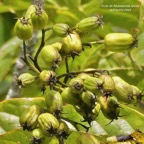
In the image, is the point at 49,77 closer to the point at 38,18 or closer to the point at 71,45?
the point at 71,45

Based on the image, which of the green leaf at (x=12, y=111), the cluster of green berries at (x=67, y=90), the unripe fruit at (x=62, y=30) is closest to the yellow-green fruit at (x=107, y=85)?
the cluster of green berries at (x=67, y=90)

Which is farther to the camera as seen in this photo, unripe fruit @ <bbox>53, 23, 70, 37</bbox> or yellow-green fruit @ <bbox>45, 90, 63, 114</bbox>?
unripe fruit @ <bbox>53, 23, 70, 37</bbox>

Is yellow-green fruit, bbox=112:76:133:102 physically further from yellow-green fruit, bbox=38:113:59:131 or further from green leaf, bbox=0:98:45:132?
green leaf, bbox=0:98:45:132

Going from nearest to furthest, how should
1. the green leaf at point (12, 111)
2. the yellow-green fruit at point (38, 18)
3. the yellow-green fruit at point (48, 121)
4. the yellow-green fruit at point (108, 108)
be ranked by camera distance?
the yellow-green fruit at point (48, 121), the yellow-green fruit at point (108, 108), the yellow-green fruit at point (38, 18), the green leaf at point (12, 111)

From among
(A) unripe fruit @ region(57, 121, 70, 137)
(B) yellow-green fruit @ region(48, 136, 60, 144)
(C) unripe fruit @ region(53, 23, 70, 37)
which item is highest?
(C) unripe fruit @ region(53, 23, 70, 37)

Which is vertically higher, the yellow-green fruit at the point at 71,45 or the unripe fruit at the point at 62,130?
the yellow-green fruit at the point at 71,45

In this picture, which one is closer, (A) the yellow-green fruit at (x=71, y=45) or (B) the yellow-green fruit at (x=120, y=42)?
(A) the yellow-green fruit at (x=71, y=45)

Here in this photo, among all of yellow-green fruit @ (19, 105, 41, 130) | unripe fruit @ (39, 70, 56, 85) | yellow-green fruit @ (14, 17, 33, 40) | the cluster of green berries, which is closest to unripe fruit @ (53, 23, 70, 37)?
the cluster of green berries

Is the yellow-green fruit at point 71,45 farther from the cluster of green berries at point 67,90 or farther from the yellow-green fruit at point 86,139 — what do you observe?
the yellow-green fruit at point 86,139

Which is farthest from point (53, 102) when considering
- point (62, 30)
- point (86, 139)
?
point (62, 30)
